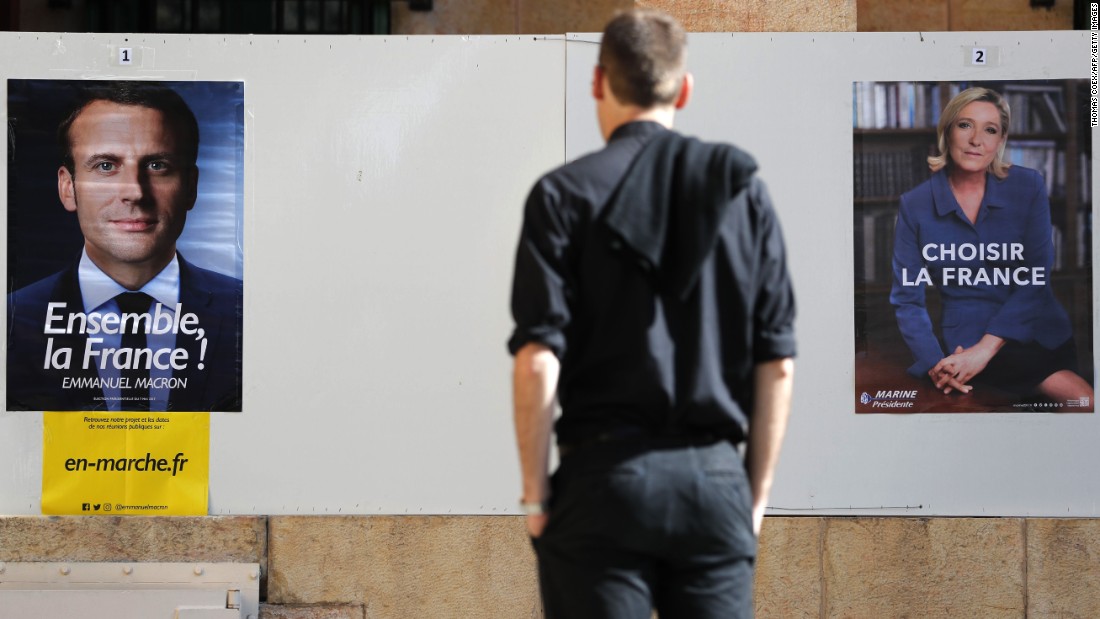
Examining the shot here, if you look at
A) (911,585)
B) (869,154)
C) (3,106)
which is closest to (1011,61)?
(869,154)

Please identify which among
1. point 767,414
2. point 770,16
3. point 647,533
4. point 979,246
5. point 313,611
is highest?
point 770,16

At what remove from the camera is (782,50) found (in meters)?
5.14

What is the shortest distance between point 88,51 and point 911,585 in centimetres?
413

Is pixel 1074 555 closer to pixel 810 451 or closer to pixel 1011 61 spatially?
pixel 810 451

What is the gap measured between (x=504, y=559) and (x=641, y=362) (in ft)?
9.49

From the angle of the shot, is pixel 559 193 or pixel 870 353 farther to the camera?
pixel 870 353

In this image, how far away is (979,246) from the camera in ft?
16.9

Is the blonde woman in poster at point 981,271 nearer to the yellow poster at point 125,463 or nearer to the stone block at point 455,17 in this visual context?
the yellow poster at point 125,463

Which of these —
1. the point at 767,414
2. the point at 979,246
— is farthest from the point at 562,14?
the point at 767,414

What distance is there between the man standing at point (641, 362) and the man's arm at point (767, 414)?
0.07 m

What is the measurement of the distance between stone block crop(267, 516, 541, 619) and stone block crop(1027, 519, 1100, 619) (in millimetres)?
2108

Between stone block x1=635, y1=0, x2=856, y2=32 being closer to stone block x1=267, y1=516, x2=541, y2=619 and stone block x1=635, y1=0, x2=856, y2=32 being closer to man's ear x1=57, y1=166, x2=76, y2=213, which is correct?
stone block x1=267, y1=516, x2=541, y2=619

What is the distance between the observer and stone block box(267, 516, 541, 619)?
16.9ft

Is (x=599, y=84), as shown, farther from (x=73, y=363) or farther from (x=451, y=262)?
(x=73, y=363)
